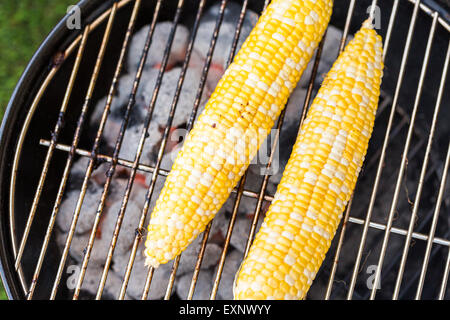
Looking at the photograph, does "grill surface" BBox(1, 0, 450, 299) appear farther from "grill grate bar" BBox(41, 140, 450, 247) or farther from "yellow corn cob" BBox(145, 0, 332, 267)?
"yellow corn cob" BBox(145, 0, 332, 267)

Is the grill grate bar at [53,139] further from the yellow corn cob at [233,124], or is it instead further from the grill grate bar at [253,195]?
the yellow corn cob at [233,124]

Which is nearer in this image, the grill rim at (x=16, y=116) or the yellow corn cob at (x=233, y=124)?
the yellow corn cob at (x=233, y=124)

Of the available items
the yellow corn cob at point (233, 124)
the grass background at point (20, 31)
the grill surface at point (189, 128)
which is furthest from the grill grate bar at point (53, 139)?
the grass background at point (20, 31)

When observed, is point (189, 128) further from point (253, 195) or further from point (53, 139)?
point (53, 139)

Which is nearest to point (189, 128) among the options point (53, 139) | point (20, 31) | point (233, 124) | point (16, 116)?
point (233, 124)

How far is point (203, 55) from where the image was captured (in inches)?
70.4

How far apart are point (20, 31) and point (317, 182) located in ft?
5.91

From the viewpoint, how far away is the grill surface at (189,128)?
1.42m

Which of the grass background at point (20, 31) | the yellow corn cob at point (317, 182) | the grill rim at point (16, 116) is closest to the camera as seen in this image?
the yellow corn cob at point (317, 182)

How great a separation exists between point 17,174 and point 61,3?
1.11 meters

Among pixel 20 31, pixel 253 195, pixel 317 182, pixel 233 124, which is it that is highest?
pixel 20 31

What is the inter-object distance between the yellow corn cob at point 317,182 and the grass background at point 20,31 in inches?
61.8

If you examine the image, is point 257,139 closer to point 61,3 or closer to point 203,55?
point 203,55

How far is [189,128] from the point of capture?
147 cm
